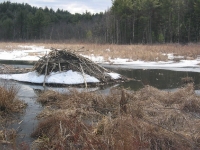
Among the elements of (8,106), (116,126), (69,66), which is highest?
(69,66)

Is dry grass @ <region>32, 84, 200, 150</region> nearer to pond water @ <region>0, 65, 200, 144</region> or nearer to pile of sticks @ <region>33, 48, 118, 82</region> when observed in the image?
pond water @ <region>0, 65, 200, 144</region>

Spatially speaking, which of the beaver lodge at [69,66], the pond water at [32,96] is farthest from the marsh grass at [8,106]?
the beaver lodge at [69,66]

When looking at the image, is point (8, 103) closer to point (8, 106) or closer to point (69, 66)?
point (8, 106)

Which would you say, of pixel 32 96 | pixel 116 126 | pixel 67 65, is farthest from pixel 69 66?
pixel 116 126

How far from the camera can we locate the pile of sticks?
11.6 m

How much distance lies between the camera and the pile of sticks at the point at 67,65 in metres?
11.6

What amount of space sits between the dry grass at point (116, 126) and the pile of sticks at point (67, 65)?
405 centimetres

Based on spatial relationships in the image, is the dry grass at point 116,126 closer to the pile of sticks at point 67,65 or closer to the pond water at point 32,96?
the pond water at point 32,96

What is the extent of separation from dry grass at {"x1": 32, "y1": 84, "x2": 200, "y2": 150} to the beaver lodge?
4023 mm

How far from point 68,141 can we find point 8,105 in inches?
109

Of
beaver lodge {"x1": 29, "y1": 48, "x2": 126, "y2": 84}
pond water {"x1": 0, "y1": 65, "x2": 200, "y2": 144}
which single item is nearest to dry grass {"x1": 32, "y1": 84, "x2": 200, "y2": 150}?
pond water {"x1": 0, "y1": 65, "x2": 200, "y2": 144}

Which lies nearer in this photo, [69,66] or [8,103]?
[8,103]

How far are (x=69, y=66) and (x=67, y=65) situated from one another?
13 centimetres

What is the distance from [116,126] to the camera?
5.12m
